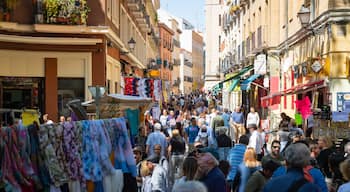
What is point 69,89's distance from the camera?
74.9ft

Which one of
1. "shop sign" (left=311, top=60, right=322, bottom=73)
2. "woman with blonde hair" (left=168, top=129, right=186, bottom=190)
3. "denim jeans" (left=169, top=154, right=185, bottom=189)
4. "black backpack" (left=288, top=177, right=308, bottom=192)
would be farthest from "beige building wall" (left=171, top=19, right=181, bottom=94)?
"black backpack" (left=288, top=177, right=308, bottom=192)

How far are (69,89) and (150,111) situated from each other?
3.44 m

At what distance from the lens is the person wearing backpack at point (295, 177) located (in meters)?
6.40

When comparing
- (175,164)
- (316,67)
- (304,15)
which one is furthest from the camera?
(304,15)

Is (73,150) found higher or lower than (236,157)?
higher

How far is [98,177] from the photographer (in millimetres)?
8227

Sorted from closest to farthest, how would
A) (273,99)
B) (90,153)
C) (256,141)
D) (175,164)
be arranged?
1. (90,153)
2. (175,164)
3. (256,141)
4. (273,99)

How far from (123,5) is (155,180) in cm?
2238

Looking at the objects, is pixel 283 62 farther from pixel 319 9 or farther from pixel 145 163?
pixel 145 163

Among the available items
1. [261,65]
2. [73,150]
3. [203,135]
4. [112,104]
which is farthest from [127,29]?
[73,150]

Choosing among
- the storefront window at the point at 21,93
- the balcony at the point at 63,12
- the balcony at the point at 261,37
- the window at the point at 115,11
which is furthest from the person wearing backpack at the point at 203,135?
the balcony at the point at 261,37

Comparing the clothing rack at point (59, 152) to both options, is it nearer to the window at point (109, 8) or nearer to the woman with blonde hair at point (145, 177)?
the woman with blonde hair at point (145, 177)

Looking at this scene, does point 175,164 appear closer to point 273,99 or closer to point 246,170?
point 246,170

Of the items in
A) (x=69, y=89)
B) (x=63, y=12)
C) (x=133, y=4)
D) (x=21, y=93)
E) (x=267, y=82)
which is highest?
(x=133, y=4)
